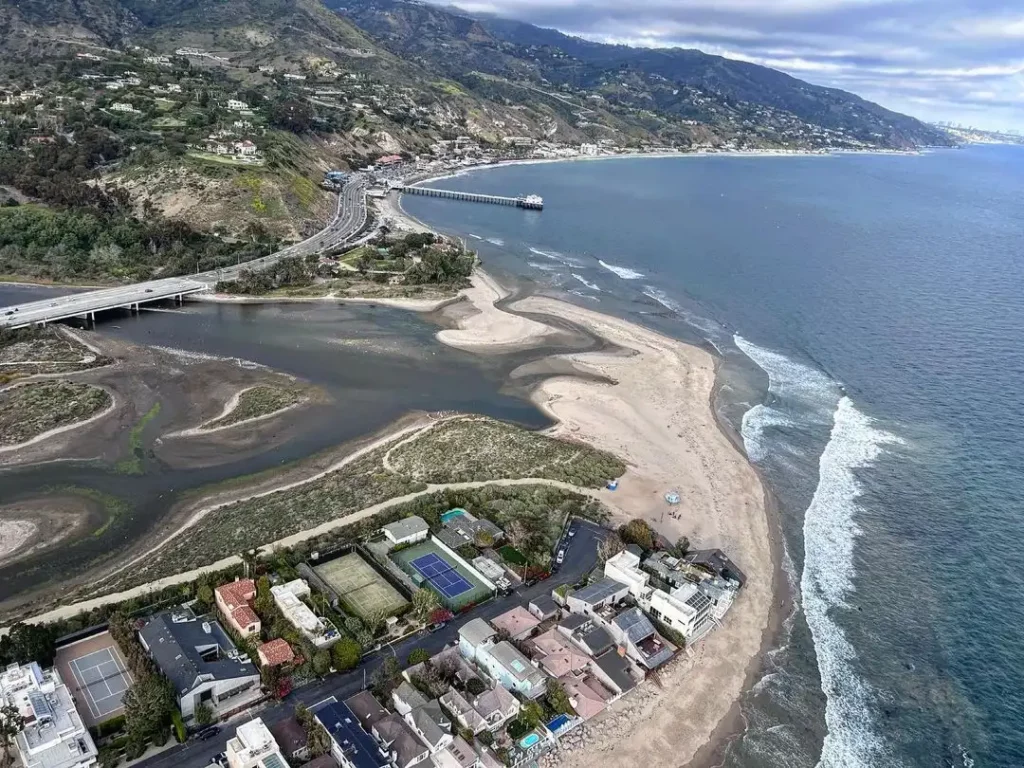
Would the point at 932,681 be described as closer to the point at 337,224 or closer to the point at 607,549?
the point at 607,549

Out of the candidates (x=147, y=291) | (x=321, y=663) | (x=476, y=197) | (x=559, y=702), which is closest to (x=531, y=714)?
(x=559, y=702)

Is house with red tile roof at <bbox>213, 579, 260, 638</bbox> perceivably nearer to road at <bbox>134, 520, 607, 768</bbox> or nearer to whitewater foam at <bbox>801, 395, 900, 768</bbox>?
road at <bbox>134, 520, 607, 768</bbox>

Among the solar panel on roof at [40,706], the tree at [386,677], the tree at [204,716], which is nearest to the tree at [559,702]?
the tree at [386,677]

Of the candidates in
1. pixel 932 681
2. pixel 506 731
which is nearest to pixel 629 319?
pixel 932 681

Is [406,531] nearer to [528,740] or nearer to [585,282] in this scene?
[528,740]

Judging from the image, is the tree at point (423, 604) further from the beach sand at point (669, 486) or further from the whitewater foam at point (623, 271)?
the whitewater foam at point (623, 271)

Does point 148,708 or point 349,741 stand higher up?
point 148,708
